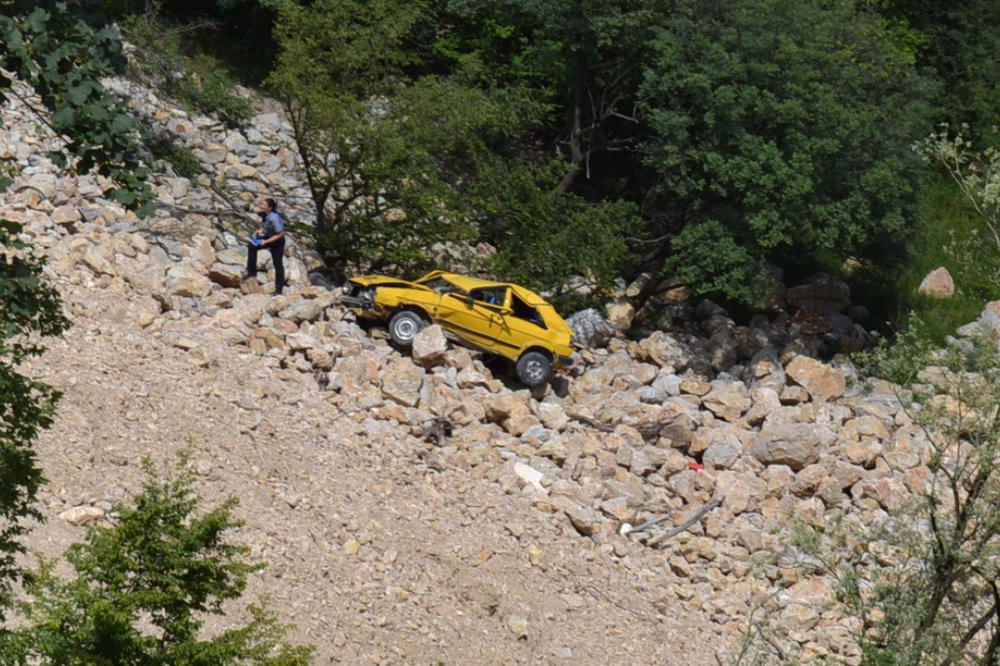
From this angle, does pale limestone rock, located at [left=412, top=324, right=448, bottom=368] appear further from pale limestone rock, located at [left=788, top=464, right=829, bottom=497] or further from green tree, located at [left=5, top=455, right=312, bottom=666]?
green tree, located at [left=5, top=455, right=312, bottom=666]

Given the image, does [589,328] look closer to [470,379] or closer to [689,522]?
[470,379]

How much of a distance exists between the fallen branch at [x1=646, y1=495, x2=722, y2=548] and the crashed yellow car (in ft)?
10.2

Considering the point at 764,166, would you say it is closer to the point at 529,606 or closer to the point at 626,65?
the point at 626,65

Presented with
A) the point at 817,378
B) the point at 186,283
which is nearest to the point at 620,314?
the point at 817,378

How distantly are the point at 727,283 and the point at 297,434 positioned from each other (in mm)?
9078

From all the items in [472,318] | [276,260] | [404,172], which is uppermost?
[404,172]

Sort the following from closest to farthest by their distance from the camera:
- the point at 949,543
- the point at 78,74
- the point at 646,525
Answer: the point at 78,74
the point at 949,543
the point at 646,525

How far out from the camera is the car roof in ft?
75.2

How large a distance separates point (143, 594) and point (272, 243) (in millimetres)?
11976

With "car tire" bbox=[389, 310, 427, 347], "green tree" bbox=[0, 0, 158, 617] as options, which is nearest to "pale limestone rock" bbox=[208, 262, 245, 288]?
"car tire" bbox=[389, 310, 427, 347]

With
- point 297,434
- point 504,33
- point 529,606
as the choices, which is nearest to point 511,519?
point 529,606

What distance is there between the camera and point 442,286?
23250 millimetres

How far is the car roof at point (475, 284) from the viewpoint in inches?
902

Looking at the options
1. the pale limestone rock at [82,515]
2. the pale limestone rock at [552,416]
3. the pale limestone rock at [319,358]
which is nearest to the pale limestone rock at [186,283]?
the pale limestone rock at [319,358]
